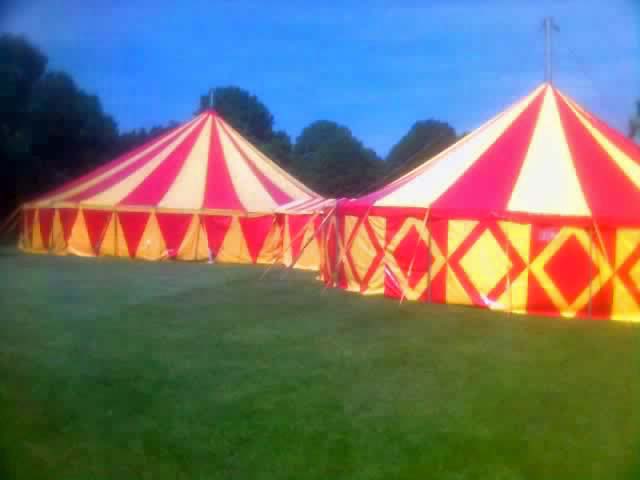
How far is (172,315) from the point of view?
6.40 meters

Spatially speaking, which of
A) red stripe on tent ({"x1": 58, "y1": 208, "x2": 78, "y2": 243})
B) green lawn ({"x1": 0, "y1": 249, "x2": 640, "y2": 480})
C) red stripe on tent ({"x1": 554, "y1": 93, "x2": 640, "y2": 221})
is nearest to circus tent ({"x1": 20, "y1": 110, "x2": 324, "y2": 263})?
red stripe on tent ({"x1": 58, "y1": 208, "x2": 78, "y2": 243})

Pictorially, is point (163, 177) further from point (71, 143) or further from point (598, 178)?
point (598, 178)

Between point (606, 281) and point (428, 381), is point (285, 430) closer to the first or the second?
point (428, 381)

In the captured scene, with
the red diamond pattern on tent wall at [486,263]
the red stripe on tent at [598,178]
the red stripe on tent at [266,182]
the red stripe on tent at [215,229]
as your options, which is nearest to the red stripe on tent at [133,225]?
the red stripe on tent at [215,229]

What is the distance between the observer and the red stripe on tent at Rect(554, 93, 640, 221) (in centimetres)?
684

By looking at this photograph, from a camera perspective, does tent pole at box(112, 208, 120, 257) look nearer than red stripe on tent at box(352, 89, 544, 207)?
No

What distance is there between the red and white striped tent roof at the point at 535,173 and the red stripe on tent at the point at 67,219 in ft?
23.5

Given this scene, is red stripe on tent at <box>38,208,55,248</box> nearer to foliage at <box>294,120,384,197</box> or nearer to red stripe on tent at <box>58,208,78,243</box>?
red stripe on tent at <box>58,208,78,243</box>

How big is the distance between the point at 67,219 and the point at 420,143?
654 inches

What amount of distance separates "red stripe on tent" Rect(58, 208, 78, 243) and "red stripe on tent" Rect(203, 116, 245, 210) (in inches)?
109

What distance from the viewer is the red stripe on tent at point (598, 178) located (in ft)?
22.4

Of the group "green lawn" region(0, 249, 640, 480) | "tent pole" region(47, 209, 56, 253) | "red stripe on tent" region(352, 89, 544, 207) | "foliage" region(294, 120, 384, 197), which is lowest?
"green lawn" region(0, 249, 640, 480)

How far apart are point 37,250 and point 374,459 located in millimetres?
12948

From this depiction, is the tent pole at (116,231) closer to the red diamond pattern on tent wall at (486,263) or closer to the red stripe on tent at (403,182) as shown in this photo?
the red stripe on tent at (403,182)
